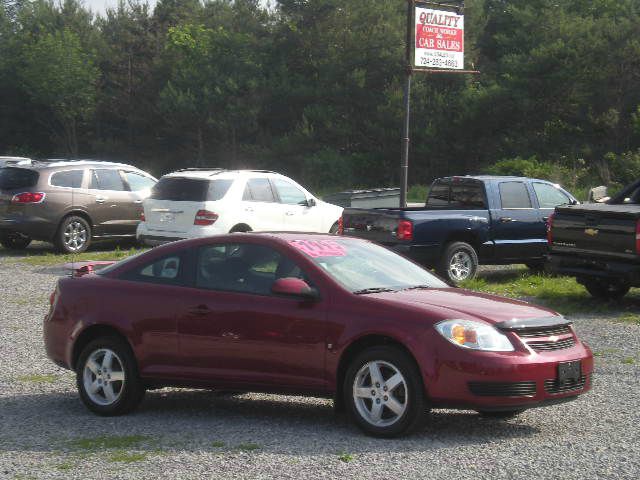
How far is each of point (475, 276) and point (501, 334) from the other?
34.2ft

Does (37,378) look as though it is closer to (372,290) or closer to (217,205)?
(372,290)

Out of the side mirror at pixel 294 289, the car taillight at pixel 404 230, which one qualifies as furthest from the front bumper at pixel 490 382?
the car taillight at pixel 404 230

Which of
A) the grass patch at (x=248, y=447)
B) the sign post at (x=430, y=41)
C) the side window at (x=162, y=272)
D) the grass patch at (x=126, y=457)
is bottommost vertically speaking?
the grass patch at (x=126, y=457)

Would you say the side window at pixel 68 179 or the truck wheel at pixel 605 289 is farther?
the side window at pixel 68 179

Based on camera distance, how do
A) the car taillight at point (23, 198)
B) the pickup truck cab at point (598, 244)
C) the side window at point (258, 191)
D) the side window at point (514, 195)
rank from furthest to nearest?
the car taillight at point (23, 198) → the side window at point (258, 191) → the side window at point (514, 195) → the pickup truck cab at point (598, 244)

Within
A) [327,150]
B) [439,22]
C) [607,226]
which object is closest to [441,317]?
[607,226]

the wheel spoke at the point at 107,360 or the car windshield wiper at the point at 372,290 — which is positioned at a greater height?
the car windshield wiper at the point at 372,290

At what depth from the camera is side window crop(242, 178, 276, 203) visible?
19734mm

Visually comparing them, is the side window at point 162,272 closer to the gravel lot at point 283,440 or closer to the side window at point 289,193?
the gravel lot at point 283,440

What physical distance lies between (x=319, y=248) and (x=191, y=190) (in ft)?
36.2

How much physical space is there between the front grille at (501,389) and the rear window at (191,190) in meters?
12.1

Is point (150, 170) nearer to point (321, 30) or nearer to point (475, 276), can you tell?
point (321, 30)

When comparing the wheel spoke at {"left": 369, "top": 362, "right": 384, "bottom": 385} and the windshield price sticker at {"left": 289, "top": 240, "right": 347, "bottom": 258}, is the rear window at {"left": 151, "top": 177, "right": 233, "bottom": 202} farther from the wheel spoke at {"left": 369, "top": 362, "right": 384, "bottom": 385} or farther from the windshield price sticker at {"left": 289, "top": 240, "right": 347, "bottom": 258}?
the wheel spoke at {"left": 369, "top": 362, "right": 384, "bottom": 385}

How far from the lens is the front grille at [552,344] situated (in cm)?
769
